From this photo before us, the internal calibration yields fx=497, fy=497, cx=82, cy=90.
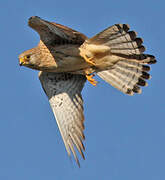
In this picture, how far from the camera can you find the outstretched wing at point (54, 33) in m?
9.64

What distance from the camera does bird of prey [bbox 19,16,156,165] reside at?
411 inches

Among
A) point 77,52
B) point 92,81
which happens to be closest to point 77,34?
point 77,52

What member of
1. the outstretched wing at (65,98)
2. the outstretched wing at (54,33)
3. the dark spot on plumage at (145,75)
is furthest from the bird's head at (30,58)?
the dark spot on plumage at (145,75)

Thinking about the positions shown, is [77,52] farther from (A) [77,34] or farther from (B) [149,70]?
(B) [149,70]

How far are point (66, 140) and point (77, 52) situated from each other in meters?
1.99

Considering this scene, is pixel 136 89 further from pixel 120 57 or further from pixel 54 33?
pixel 54 33

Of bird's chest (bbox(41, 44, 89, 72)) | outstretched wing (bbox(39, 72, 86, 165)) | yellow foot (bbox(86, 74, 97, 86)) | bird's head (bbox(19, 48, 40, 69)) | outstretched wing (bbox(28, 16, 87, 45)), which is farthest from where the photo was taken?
outstretched wing (bbox(39, 72, 86, 165))

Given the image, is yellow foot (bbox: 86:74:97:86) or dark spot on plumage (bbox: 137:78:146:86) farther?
dark spot on plumage (bbox: 137:78:146:86)

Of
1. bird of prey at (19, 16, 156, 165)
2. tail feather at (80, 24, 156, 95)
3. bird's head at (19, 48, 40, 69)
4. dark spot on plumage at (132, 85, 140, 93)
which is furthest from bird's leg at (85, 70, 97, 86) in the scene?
bird's head at (19, 48, 40, 69)

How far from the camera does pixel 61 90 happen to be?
1152 centimetres

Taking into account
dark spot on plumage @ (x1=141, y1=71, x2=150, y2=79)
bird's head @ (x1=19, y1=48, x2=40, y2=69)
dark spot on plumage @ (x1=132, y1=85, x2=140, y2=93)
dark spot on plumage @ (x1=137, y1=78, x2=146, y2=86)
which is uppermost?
bird's head @ (x1=19, y1=48, x2=40, y2=69)

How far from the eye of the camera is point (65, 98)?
11.5m

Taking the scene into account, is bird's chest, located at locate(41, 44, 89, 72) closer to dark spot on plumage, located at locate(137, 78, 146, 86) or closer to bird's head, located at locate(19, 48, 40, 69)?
bird's head, located at locate(19, 48, 40, 69)

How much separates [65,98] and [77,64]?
1181 mm
